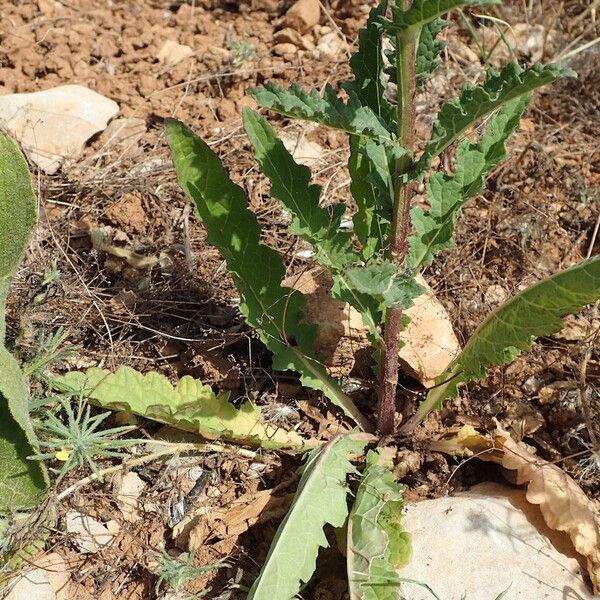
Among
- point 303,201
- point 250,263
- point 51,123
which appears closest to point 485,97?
point 303,201

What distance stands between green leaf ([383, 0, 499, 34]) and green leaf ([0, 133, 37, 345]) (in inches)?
44.3

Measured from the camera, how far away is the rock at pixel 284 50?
12.6 feet

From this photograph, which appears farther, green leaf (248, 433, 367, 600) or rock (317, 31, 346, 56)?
rock (317, 31, 346, 56)

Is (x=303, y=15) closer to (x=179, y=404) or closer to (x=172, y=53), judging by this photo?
(x=172, y=53)

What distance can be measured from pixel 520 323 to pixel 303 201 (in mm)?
727

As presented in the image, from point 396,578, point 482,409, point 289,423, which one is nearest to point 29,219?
point 289,423

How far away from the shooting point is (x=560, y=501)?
7.70 ft

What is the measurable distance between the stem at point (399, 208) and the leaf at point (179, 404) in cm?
31

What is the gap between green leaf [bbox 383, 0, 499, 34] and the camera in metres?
1.64

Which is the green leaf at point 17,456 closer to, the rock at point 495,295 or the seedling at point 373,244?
the seedling at point 373,244

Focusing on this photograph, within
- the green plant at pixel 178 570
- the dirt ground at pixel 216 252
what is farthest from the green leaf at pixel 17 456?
the green plant at pixel 178 570

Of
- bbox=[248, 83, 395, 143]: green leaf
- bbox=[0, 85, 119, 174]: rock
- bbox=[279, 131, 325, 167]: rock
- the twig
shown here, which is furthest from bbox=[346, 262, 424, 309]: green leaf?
bbox=[0, 85, 119, 174]: rock

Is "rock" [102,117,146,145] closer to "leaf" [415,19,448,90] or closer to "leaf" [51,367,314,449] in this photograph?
"leaf" [51,367,314,449]

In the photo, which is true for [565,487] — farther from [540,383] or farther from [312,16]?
[312,16]
